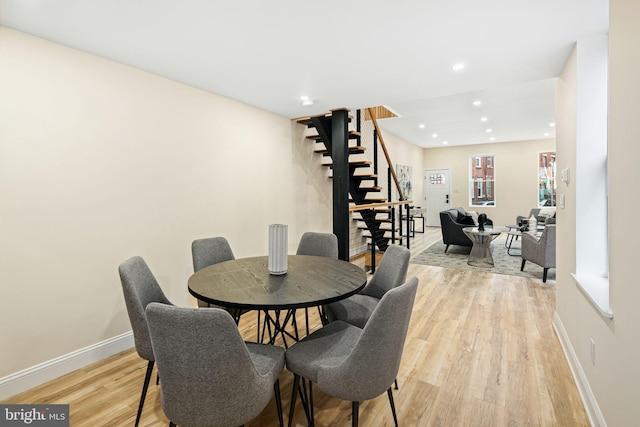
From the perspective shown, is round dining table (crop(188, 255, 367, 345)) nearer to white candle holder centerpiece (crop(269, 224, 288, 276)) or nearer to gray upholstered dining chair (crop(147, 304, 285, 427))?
white candle holder centerpiece (crop(269, 224, 288, 276))

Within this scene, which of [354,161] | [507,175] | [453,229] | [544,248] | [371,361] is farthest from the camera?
[507,175]

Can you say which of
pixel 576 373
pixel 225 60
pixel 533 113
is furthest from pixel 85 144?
pixel 533 113

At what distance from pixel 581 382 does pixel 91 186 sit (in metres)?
3.73

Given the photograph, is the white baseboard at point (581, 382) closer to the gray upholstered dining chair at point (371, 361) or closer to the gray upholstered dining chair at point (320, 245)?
the gray upholstered dining chair at point (371, 361)

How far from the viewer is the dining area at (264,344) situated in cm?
117

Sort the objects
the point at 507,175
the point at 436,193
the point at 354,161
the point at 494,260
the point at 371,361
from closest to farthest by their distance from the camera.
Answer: the point at 371,361 < the point at 354,161 < the point at 494,260 < the point at 507,175 < the point at 436,193

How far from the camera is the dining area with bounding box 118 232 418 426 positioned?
46.0 inches

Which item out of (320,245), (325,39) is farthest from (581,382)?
(325,39)

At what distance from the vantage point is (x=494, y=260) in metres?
5.76

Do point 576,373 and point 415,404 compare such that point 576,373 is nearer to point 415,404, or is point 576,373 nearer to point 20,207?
point 415,404

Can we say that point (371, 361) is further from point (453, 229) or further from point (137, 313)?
point (453, 229)

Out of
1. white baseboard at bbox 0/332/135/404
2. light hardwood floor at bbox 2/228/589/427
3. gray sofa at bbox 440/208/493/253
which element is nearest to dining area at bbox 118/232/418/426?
light hardwood floor at bbox 2/228/589/427

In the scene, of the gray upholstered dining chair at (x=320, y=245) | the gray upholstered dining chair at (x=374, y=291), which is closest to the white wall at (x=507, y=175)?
the gray upholstered dining chair at (x=320, y=245)

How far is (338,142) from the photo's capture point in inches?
165
